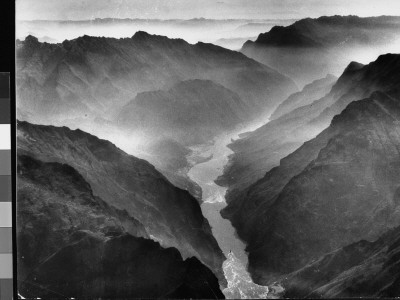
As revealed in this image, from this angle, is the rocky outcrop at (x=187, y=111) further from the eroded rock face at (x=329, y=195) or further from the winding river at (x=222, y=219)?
the eroded rock face at (x=329, y=195)

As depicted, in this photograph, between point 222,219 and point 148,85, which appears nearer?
point 222,219

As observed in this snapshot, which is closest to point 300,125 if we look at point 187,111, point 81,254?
point 187,111

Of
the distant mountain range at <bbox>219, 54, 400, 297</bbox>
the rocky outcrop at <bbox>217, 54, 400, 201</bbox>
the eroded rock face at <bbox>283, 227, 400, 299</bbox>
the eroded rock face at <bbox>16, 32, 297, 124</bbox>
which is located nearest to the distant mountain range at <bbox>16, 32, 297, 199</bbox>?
the eroded rock face at <bbox>16, 32, 297, 124</bbox>

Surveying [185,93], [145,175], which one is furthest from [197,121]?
[145,175]

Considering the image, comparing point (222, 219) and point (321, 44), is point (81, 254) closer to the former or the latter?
point (222, 219)

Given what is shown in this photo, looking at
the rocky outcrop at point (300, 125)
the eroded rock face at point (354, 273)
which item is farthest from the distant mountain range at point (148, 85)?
the eroded rock face at point (354, 273)

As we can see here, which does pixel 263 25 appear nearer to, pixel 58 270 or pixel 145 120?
pixel 145 120
